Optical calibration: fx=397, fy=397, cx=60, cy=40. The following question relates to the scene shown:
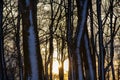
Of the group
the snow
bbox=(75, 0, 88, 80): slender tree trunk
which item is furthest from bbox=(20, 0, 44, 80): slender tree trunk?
bbox=(75, 0, 88, 80): slender tree trunk

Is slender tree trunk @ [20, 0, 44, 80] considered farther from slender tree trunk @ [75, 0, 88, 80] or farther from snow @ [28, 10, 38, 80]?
slender tree trunk @ [75, 0, 88, 80]

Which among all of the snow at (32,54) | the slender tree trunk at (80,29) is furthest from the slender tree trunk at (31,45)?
the slender tree trunk at (80,29)

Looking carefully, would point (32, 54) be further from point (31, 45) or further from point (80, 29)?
point (80, 29)

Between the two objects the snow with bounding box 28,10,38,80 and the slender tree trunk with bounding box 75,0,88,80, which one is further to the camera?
the slender tree trunk with bounding box 75,0,88,80

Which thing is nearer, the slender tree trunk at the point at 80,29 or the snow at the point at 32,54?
the snow at the point at 32,54

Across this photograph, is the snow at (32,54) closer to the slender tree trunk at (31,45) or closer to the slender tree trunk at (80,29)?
the slender tree trunk at (31,45)

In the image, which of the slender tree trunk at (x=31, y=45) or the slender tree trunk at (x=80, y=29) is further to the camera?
the slender tree trunk at (x=80, y=29)

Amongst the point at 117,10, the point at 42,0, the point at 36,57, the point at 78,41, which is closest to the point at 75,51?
the point at 78,41

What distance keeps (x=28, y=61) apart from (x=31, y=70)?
30cm

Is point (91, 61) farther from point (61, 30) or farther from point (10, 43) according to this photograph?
point (10, 43)

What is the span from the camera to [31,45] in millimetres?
12258

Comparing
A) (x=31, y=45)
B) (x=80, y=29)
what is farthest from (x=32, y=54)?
(x=80, y=29)

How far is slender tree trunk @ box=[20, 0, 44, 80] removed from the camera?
39.8ft

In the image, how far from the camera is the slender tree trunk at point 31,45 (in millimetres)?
12117
